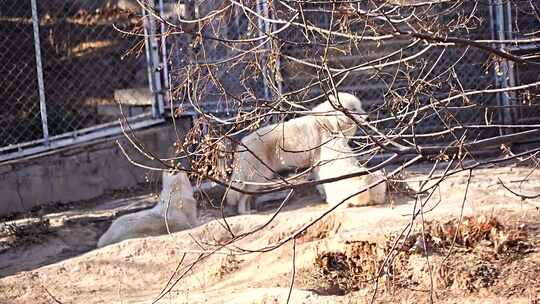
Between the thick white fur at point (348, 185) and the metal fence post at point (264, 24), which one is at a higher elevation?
the metal fence post at point (264, 24)

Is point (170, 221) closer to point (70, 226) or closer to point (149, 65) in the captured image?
point (70, 226)

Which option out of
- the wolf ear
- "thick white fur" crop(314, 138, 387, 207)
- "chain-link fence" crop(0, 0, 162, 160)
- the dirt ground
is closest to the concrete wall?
"chain-link fence" crop(0, 0, 162, 160)

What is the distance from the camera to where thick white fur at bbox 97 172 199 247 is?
725 cm

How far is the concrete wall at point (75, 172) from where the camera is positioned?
8.90m

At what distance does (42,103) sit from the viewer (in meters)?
9.05

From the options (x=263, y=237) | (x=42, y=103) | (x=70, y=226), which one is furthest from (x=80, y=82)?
(x=263, y=237)

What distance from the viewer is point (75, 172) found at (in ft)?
30.5

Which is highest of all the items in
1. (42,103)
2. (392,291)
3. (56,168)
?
(42,103)

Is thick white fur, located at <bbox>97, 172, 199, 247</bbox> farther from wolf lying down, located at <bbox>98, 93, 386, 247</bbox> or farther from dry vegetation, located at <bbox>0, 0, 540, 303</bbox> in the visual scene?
dry vegetation, located at <bbox>0, 0, 540, 303</bbox>

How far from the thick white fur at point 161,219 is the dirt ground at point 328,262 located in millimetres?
263

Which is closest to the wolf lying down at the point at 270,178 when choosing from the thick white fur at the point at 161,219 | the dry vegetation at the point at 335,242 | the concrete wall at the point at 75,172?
the thick white fur at the point at 161,219

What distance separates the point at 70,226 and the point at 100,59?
→ 3.67 metres

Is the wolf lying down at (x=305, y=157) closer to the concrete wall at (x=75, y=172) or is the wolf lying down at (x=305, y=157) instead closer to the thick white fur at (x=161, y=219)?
the thick white fur at (x=161, y=219)

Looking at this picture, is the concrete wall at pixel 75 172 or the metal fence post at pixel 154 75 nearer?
the concrete wall at pixel 75 172
